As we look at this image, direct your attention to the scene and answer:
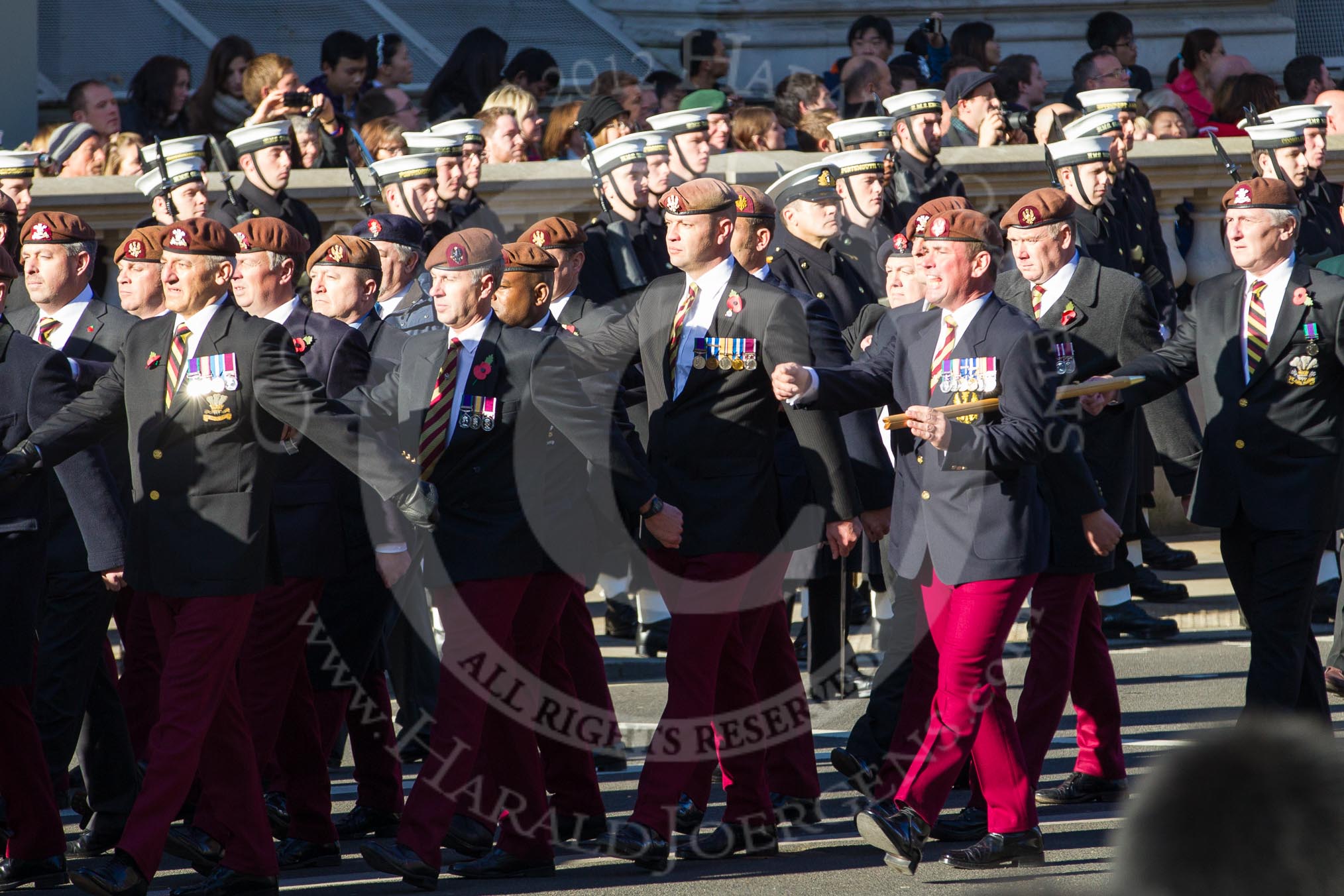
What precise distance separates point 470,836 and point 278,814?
0.69 m

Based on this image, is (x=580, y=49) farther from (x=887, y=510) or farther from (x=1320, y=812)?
(x=1320, y=812)

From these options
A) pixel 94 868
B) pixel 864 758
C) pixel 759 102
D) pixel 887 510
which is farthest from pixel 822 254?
pixel 759 102

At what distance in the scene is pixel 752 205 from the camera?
20.5 ft

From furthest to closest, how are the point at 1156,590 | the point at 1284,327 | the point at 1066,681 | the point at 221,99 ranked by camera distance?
the point at 221,99, the point at 1156,590, the point at 1284,327, the point at 1066,681

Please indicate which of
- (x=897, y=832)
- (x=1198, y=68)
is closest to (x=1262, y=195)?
(x=897, y=832)

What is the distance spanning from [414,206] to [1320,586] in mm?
4734

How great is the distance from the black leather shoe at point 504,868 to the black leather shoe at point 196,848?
26.5 inches

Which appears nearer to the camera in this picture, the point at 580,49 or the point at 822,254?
the point at 822,254

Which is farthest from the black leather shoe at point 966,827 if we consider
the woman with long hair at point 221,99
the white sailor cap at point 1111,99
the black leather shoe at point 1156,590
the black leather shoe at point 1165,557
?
the woman with long hair at point 221,99

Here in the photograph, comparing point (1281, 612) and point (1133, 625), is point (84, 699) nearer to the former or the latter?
point (1281, 612)

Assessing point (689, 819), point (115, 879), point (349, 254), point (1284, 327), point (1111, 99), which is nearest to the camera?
point (115, 879)

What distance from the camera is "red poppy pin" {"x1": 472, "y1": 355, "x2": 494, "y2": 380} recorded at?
5.58 metres

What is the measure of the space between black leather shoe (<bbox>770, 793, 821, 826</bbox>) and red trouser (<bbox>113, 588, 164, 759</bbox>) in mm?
1991

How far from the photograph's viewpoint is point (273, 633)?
5.64 meters
